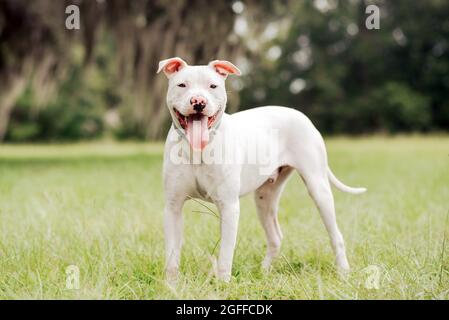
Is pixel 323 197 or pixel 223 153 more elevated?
pixel 223 153

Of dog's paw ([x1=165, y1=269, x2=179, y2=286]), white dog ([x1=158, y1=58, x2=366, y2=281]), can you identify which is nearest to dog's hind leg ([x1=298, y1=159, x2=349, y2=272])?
white dog ([x1=158, y1=58, x2=366, y2=281])

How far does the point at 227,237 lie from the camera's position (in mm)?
2852

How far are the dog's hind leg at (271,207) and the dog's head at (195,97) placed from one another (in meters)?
0.92

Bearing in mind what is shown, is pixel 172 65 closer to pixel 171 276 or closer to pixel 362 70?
pixel 171 276

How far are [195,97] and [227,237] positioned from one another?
744 mm

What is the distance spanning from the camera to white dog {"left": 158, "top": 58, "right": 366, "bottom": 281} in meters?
2.70

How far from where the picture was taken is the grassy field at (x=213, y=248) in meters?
2.71

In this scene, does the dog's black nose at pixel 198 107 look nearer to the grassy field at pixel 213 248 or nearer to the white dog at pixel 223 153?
the white dog at pixel 223 153
